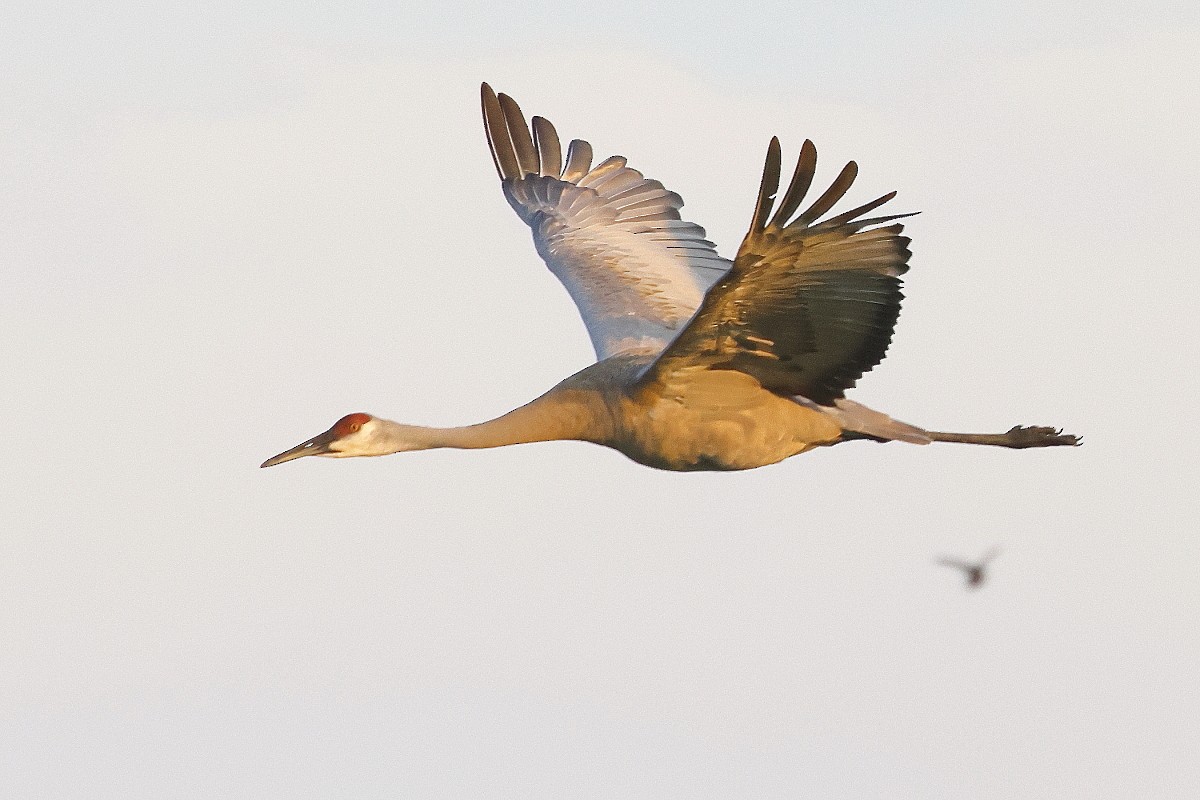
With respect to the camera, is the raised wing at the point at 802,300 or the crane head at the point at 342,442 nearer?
the raised wing at the point at 802,300

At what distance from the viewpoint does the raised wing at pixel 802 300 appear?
9.32 m

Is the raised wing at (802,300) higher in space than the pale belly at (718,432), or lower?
higher

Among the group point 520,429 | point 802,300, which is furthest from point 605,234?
point 802,300

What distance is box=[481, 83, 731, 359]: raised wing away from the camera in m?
12.8

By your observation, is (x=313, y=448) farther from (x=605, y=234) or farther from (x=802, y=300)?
(x=605, y=234)

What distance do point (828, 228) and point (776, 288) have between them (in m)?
0.49

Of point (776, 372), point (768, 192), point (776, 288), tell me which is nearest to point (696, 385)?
point (776, 372)

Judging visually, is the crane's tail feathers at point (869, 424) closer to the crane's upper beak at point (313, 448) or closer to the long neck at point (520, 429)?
the long neck at point (520, 429)

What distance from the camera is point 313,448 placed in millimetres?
10969

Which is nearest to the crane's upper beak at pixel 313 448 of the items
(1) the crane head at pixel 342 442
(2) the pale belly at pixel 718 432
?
(1) the crane head at pixel 342 442

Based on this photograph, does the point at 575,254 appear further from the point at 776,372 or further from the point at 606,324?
the point at 776,372

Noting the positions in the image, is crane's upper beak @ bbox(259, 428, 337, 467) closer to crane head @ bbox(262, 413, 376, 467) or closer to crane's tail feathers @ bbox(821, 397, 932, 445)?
crane head @ bbox(262, 413, 376, 467)

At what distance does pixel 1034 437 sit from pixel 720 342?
2673 mm

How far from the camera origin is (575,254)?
1358cm
